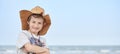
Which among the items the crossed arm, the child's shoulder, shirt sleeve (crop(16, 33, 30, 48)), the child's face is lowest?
the crossed arm

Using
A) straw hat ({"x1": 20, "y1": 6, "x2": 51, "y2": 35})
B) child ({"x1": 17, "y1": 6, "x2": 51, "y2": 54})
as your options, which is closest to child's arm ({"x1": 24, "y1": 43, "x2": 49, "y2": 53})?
child ({"x1": 17, "y1": 6, "x2": 51, "y2": 54})

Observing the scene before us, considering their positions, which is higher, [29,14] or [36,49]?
[29,14]

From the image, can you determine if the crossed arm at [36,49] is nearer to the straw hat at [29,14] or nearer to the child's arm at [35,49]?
the child's arm at [35,49]

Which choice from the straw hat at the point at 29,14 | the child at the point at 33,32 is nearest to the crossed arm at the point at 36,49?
the child at the point at 33,32

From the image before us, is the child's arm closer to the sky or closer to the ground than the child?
closer to the ground

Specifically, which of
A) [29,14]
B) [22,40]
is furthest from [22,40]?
[29,14]

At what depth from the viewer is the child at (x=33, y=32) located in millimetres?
1090

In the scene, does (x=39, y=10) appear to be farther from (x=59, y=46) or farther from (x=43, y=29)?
(x=59, y=46)

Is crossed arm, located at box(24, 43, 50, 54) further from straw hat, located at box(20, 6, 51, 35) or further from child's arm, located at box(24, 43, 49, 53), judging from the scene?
straw hat, located at box(20, 6, 51, 35)

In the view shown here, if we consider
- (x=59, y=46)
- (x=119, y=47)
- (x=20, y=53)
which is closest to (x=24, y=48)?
(x=20, y=53)

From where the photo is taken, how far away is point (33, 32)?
1160mm

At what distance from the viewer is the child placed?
1.09 m

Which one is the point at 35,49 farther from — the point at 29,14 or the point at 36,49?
the point at 29,14

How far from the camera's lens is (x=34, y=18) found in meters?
1.15
